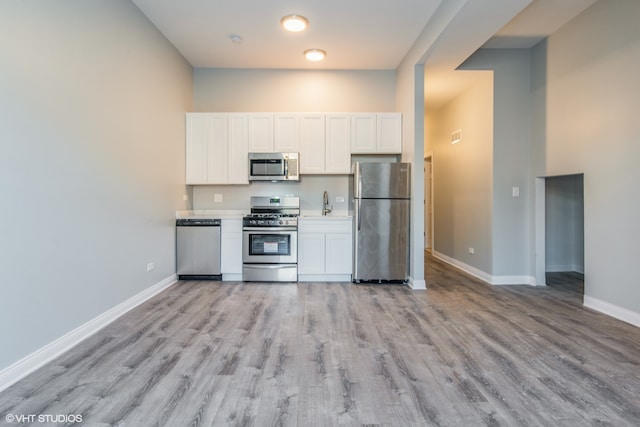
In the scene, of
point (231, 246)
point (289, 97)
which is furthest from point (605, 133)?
point (231, 246)

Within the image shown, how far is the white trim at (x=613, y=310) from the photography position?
8.97ft

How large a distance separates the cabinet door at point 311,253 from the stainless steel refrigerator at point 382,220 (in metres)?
0.49

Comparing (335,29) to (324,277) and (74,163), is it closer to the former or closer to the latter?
(74,163)

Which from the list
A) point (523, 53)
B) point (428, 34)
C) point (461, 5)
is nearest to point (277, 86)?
point (428, 34)

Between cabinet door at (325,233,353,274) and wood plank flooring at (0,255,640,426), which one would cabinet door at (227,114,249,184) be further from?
wood plank flooring at (0,255,640,426)

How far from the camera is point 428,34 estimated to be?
11.4 ft

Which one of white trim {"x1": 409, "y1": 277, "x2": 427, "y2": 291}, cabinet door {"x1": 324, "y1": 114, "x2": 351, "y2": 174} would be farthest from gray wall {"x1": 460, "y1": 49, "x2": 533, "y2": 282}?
cabinet door {"x1": 324, "y1": 114, "x2": 351, "y2": 174}

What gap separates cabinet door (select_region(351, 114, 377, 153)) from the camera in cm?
448

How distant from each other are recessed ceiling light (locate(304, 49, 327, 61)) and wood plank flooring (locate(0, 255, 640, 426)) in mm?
3237

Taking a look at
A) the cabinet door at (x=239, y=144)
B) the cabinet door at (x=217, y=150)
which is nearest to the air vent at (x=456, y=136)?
the cabinet door at (x=239, y=144)

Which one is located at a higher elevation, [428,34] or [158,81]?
[428,34]

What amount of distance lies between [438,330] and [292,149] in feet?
9.96

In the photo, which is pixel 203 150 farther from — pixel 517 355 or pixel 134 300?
pixel 517 355

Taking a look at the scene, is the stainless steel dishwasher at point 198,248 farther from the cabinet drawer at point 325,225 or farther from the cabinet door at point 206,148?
the cabinet drawer at point 325,225
